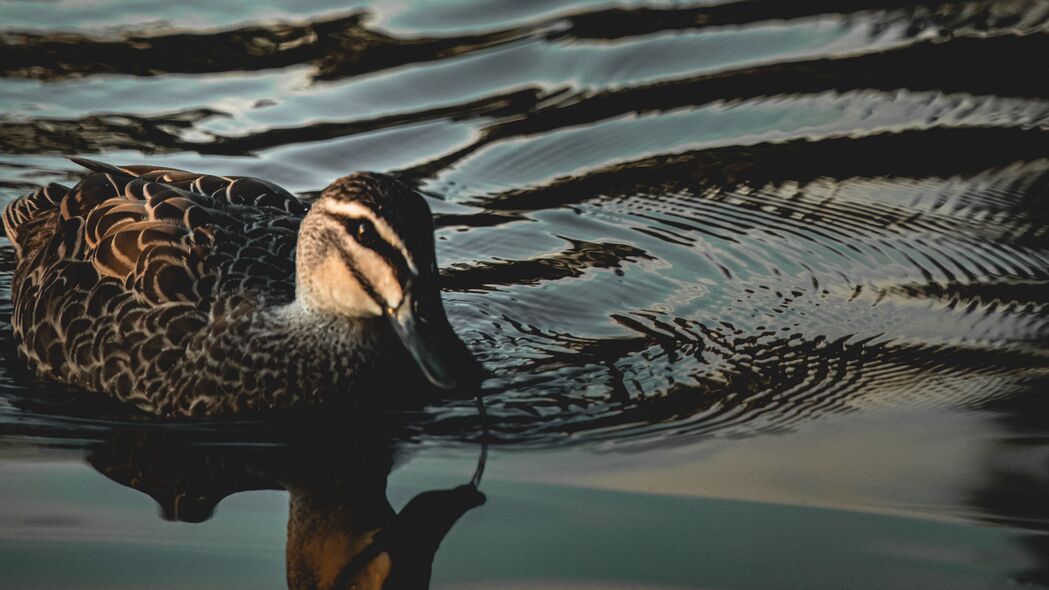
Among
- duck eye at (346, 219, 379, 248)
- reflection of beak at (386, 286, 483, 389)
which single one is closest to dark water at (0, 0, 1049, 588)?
reflection of beak at (386, 286, 483, 389)

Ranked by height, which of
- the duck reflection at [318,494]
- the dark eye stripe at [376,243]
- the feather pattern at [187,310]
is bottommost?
the duck reflection at [318,494]

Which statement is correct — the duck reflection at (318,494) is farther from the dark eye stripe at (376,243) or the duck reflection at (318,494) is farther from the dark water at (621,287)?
the dark eye stripe at (376,243)

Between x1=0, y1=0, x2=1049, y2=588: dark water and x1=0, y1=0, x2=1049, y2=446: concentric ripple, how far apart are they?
3 cm

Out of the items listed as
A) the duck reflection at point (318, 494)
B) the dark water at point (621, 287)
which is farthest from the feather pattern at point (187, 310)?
the duck reflection at point (318, 494)

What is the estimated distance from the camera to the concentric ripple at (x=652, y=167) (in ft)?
24.6

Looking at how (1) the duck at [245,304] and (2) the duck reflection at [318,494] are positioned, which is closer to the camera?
(2) the duck reflection at [318,494]

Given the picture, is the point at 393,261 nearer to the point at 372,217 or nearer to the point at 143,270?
the point at 372,217

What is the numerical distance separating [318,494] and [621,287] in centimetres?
272

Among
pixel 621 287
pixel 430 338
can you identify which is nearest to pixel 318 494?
pixel 430 338

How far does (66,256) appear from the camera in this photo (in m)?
7.98

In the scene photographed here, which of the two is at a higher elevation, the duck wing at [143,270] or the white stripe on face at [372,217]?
the white stripe on face at [372,217]

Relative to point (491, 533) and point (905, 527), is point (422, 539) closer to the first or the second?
point (491, 533)

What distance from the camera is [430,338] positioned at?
6.73m

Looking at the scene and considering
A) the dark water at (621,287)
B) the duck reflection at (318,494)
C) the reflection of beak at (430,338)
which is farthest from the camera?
the reflection of beak at (430,338)
